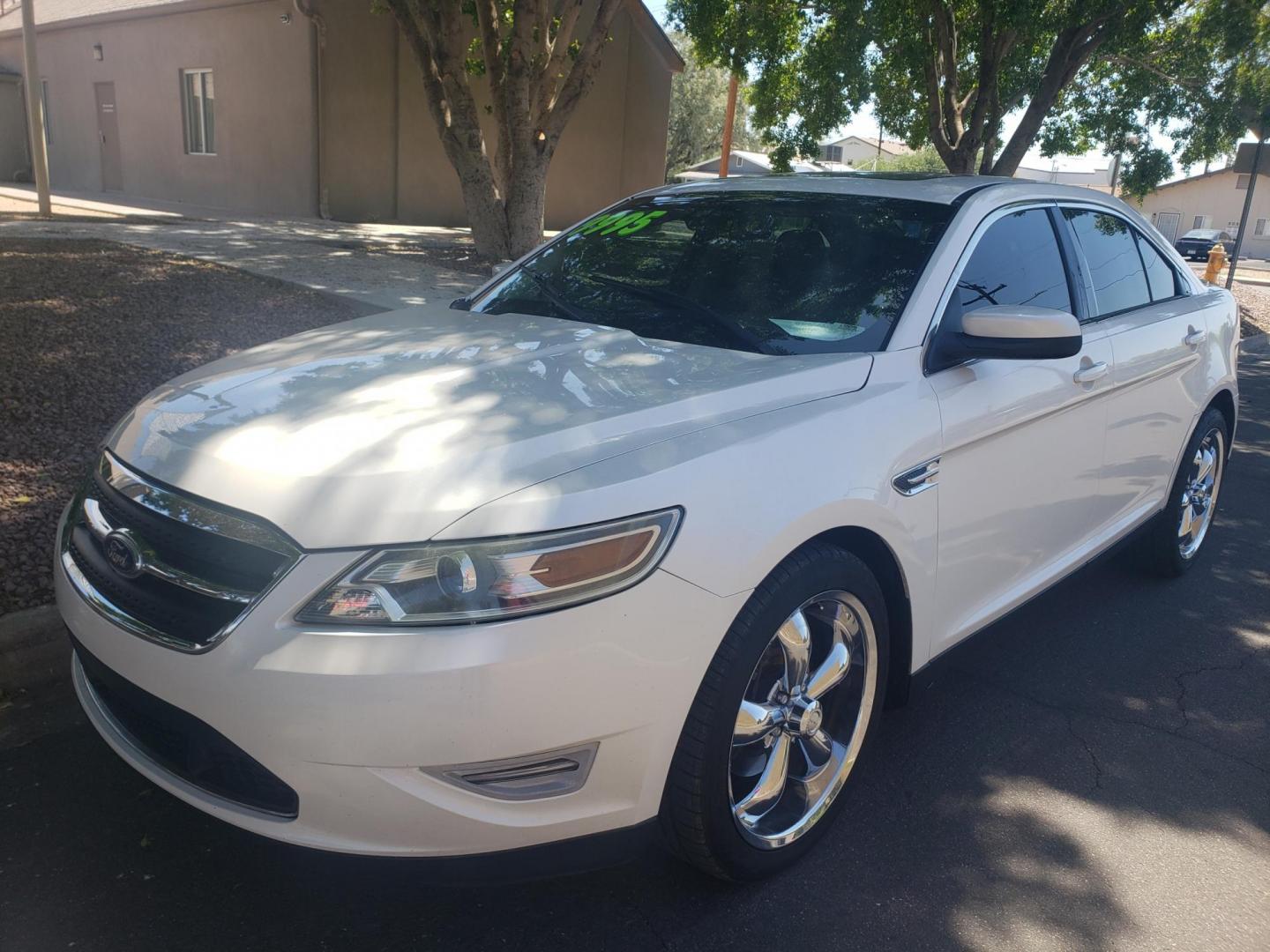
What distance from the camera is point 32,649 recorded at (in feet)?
11.7

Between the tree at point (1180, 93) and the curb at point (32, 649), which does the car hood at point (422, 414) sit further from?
the tree at point (1180, 93)

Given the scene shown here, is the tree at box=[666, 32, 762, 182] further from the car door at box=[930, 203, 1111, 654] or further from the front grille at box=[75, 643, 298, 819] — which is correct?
the front grille at box=[75, 643, 298, 819]

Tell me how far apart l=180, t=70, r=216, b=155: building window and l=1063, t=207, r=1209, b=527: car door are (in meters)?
18.6

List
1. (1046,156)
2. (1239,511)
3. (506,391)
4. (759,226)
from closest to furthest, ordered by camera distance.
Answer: (506,391)
(759,226)
(1239,511)
(1046,156)

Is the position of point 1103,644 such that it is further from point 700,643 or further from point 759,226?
point 700,643

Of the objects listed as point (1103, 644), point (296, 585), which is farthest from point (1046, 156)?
point (296, 585)

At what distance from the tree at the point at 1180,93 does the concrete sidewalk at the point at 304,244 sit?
1022 centimetres

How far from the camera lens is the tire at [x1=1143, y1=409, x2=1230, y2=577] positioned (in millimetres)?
4855

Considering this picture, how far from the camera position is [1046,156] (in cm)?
1780

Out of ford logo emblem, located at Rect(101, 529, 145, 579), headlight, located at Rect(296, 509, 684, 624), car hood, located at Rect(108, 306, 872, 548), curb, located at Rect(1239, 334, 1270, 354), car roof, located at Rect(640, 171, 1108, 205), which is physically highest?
car roof, located at Rect(640, 171, 1108, 205)

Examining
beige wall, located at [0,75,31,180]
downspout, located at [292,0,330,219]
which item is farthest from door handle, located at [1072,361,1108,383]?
beige wall, located at [0,75,31,180]

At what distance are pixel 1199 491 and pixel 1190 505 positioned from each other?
0.14 m

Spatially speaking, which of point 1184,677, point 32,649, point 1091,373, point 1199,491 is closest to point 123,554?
point 32,649

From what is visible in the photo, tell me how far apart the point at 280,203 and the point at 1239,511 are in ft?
53.3
